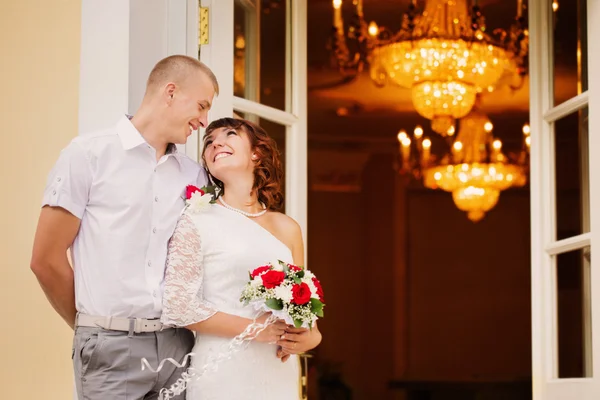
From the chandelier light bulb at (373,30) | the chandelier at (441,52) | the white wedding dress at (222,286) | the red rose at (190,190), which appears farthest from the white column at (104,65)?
the chandelier light bulb at (373,30)

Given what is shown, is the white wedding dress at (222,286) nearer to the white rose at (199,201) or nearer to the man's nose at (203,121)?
the white rose at (199,201)

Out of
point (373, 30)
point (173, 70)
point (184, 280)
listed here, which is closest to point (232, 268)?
point (184, 280)

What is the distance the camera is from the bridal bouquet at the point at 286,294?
2.57 m

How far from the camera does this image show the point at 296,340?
9.00 ft

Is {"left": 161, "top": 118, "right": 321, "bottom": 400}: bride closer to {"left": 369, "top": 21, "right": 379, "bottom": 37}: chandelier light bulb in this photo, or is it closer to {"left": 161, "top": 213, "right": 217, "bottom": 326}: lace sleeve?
{"left": 161, "top": 213, "right": 217, "bottom": 326}: lace sleeve

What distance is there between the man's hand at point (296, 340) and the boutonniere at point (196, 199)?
1.47ft

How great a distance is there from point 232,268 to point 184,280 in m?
0.16

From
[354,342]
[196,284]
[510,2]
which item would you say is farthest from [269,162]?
[354,342]

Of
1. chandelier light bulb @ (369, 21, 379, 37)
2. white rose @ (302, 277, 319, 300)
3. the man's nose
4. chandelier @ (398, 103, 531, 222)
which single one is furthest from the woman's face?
chandelier @ (398, 103, 531, 222)

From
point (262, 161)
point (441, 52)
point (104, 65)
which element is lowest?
point (262, 161)

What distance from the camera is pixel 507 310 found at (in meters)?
10.8

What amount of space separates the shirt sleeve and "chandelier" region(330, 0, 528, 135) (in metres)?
3.27

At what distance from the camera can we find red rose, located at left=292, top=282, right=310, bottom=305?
101 inches

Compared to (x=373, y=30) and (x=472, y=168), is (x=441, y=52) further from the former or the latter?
(x=472, y=168)
